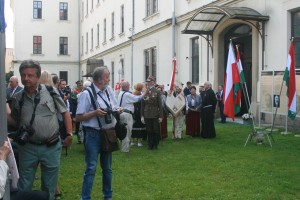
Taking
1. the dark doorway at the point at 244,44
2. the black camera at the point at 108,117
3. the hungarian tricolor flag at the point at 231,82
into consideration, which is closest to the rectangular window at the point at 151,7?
the dark doorway at the point at 244,44

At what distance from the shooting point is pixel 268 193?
6.29 m

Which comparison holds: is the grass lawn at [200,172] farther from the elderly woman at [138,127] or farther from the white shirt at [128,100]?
the white shirt at [128,100]

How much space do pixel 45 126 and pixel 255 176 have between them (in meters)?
4.39

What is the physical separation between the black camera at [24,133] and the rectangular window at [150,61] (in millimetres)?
22270

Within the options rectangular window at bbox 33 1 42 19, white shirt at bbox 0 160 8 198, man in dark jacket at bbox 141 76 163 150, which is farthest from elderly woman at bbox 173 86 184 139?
rectangular window at bbox 33 1 42 19

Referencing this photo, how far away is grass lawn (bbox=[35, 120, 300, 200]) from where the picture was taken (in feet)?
21.0

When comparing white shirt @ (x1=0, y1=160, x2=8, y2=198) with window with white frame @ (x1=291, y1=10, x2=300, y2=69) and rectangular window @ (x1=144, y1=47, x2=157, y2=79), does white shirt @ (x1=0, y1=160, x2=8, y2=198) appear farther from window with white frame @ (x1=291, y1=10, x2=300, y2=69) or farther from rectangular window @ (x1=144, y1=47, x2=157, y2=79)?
rectangular window @ (x1=144, y1=47, x2=157, y2=79)

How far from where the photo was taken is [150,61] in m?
27.3

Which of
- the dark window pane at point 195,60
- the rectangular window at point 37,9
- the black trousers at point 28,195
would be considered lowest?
the black trousers at point 28,195

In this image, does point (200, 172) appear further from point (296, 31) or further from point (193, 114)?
point (296, 31)

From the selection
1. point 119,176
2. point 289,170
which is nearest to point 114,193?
point 119,176

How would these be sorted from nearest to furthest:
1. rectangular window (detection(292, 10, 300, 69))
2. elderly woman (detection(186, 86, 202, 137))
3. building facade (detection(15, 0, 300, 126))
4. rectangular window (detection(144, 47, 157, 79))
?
elderly woman (detection(186, 86, 202, 137)) < rectangular window (detection(292, 10, 300, 69)) < building facade (detection(15, 0, 300, 126)) < rectangular window (detection(144, 47, 157, 79))

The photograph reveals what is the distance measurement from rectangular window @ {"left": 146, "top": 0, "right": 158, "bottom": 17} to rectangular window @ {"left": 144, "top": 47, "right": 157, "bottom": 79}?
2.33m

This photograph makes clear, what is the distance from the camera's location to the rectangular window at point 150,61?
26617 millimetres
